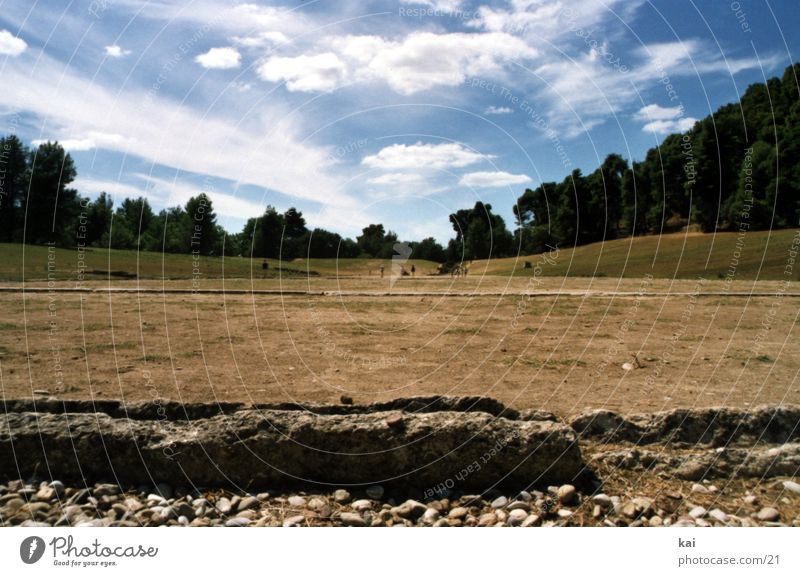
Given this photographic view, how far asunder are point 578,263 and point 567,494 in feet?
199

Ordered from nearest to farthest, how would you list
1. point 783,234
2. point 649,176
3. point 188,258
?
1. point 783,234
2. point 188,258
3. point 649,176

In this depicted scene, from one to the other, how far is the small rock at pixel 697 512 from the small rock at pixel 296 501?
408 centimetres

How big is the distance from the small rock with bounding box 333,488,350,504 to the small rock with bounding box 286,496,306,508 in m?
0.34

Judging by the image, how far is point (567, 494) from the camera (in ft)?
19.1

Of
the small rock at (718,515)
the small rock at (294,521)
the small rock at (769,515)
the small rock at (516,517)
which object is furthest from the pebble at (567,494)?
the small rock at (294,521)

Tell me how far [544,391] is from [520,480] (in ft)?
11.3

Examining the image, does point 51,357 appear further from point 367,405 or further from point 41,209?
point 41,209

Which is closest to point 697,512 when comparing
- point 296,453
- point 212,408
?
point 296,453

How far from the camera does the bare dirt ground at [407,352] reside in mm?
9141

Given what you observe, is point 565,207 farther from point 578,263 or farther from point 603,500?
point 603,500

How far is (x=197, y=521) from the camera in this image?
5484 mm

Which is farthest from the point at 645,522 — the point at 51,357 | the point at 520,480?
the point at 51,357
